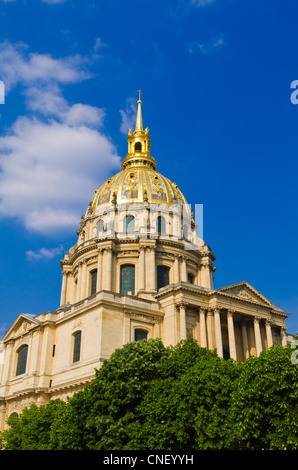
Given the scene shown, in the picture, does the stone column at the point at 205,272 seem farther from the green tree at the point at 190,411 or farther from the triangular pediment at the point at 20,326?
the green tree at the point at 190,411

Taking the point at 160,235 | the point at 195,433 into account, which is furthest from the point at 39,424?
the point at 160,235

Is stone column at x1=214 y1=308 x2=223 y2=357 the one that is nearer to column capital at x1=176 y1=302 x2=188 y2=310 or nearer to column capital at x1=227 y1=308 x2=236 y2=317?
column capital at x1=227 y1=308 x2=236 y2=317

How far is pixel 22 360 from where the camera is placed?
57625 millimetres

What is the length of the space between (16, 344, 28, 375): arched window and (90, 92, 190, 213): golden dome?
2173cm

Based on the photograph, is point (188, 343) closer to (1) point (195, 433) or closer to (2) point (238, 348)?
(1) point (195, 433)

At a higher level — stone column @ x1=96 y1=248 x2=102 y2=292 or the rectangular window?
stone column @ x1=96 y1=248 x2=102 y2=292

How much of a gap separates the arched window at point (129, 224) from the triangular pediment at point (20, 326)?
16.2m

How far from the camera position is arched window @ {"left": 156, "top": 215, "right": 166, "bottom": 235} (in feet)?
216

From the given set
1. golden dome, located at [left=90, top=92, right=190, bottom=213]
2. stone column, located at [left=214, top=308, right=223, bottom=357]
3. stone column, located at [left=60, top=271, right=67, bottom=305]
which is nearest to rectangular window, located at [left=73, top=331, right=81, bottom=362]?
stone column, located at [left=214, top=308, right=223, bottom=357]

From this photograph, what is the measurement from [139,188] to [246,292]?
22.1 m

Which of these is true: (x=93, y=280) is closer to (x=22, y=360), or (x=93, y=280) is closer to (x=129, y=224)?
(x=129, y=224)

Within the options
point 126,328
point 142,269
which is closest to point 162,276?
point 142,269

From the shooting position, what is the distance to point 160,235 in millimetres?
64812

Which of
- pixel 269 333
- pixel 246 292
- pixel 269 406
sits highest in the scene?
pixel 246 292
